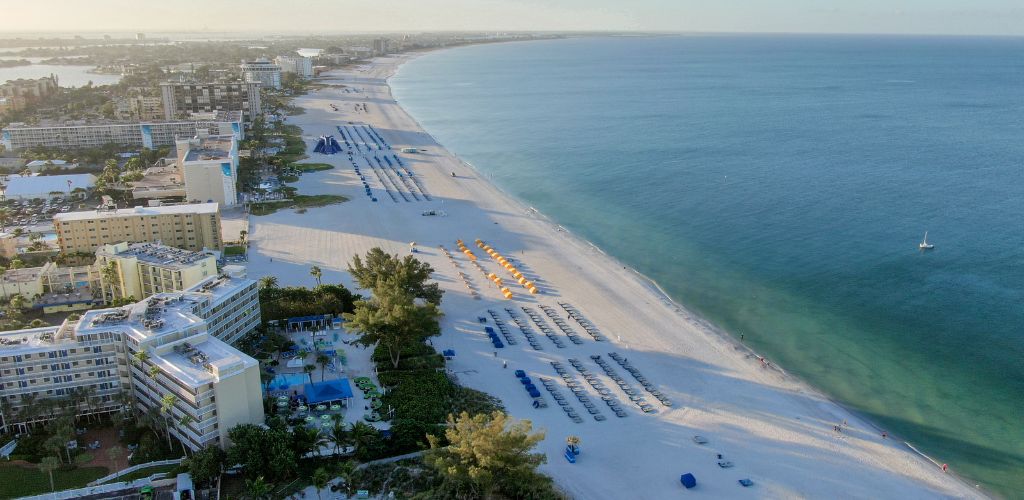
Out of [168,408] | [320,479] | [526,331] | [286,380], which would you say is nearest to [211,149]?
[286,380]

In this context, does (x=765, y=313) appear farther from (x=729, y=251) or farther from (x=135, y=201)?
(x=135, y=201)

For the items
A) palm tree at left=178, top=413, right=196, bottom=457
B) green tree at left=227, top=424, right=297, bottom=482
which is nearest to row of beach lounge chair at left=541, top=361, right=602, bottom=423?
green tree at left=227, top=424, right=297, bottom=482

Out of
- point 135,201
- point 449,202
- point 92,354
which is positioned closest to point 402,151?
point 449,202

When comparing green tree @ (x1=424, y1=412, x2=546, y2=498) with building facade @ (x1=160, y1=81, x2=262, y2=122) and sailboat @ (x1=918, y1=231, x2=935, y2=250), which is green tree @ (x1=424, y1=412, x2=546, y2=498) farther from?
building facade @ (x1=160, y1=81, x2=262, y2=122)

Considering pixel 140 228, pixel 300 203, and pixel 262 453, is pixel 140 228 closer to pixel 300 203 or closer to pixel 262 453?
Result: pixel 300 203

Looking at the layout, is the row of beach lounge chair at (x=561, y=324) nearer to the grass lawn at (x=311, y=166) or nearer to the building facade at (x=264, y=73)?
the grass lawn at (x=311, y=166)
